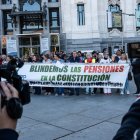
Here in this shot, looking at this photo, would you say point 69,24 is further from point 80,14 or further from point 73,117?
point 73,117

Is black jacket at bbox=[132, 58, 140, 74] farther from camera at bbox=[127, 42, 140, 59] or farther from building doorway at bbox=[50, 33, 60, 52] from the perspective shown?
building doorway at bbox=[50, 33, 60, 52]

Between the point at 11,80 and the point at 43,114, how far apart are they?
7272 millimetres

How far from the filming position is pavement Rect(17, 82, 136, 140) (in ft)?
22.5

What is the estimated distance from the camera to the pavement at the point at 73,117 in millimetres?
6871

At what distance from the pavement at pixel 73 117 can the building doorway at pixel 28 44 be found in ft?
75.9

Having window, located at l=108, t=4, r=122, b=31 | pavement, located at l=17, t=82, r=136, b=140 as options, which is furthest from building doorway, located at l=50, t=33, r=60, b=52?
pavement, located at l=17, t=82, r=136, b=140

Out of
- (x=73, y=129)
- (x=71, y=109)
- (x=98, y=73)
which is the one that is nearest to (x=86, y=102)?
(x=71, y=109)

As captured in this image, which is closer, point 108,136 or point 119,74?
point 108,136

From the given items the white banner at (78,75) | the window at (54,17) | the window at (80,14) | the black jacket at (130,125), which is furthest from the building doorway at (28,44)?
the black jacket at (130,125)

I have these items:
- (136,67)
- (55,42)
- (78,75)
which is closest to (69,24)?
(55,42)

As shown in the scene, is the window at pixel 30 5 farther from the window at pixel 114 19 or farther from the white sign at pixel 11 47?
the window at pixel 114 19

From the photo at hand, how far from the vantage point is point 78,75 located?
12.3 metres

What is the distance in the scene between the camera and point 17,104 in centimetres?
145

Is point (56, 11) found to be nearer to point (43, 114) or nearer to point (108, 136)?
point (43, 114)
